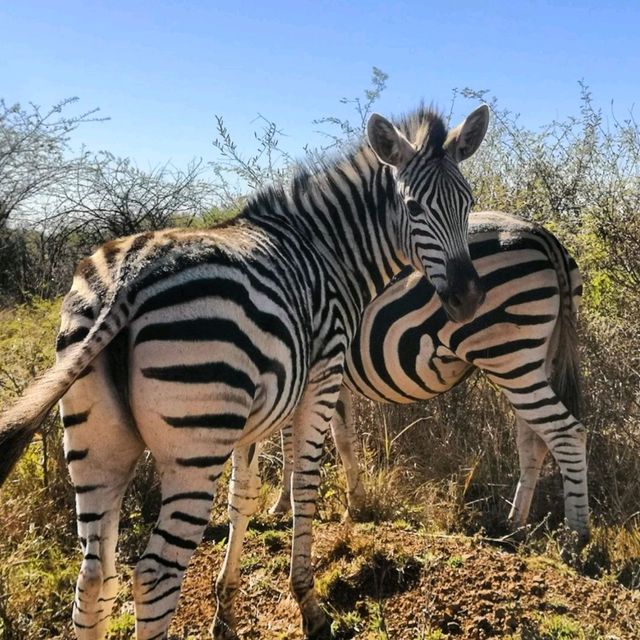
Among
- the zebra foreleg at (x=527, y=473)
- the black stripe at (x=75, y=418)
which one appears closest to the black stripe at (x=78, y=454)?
the black stripe at (x=75, y=418)

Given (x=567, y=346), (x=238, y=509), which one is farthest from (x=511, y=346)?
(x=238, y=509)

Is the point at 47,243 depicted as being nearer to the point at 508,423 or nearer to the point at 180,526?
the point at 508,423

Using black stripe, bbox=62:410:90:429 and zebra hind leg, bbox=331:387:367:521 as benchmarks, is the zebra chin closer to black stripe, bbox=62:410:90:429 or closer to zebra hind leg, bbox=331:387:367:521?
zebra hind leg, bbox=331:387:367:521

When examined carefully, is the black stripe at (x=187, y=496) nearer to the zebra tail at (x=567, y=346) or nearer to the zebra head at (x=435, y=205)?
the zebra head at (x=435, y=205)

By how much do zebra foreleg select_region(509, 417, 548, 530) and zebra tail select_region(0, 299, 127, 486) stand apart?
3.71 metres

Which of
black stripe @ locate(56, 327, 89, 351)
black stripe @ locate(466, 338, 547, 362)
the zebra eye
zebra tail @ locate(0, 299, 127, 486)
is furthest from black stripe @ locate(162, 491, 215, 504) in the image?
black stripe @ locate(466, 338, 547, 362)

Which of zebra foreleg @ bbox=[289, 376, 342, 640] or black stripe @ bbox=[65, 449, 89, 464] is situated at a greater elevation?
black stripe @ bbox=[65, 449, 89, 464]

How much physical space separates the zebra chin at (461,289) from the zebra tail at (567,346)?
1.40 meters

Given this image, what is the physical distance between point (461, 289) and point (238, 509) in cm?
200

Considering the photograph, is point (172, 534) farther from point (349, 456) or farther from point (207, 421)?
point (349, 456)

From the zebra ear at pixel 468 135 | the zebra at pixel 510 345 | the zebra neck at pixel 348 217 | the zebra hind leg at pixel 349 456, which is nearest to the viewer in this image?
the zebra neck at pixel 348 217

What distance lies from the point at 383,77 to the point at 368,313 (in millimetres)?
5177

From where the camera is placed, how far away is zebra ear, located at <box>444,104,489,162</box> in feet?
13.0

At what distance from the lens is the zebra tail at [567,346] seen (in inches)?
186
